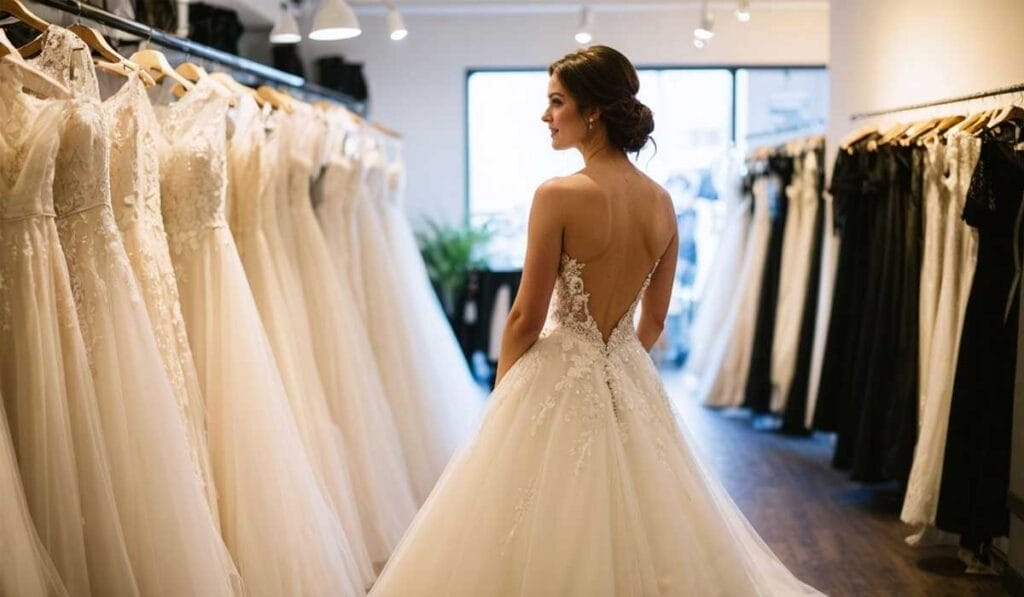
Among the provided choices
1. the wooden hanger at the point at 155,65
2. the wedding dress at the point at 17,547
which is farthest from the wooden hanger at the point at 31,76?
the wedding dress at the point at 17,547

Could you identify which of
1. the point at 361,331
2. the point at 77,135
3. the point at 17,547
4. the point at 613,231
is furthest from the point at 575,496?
the point at 361,331

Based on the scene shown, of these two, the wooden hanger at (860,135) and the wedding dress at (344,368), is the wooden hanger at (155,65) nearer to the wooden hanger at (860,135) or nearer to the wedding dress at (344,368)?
the wedding dress at (344,368)

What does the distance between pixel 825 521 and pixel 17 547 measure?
3247mm

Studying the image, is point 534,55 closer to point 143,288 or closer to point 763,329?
point 763,329

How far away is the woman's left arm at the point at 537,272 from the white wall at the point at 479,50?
247 inches

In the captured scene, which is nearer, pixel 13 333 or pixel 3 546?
pixel 3 546

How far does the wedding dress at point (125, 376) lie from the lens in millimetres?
2354

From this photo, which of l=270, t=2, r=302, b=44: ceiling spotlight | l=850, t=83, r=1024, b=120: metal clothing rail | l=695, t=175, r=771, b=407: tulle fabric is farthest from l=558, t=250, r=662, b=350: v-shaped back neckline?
l=695, t=175, r=771, b=407: tulle fabric

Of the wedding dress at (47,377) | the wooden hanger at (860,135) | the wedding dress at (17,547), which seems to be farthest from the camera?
the wooden hanger at (860,135)

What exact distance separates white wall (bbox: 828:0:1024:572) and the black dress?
7.4 inches

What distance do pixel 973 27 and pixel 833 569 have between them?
2.12m

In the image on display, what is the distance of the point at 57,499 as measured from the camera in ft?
7.14

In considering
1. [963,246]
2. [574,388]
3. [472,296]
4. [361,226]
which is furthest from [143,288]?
[472,296]

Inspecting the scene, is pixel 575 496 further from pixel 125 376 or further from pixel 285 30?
pixel 285 30
